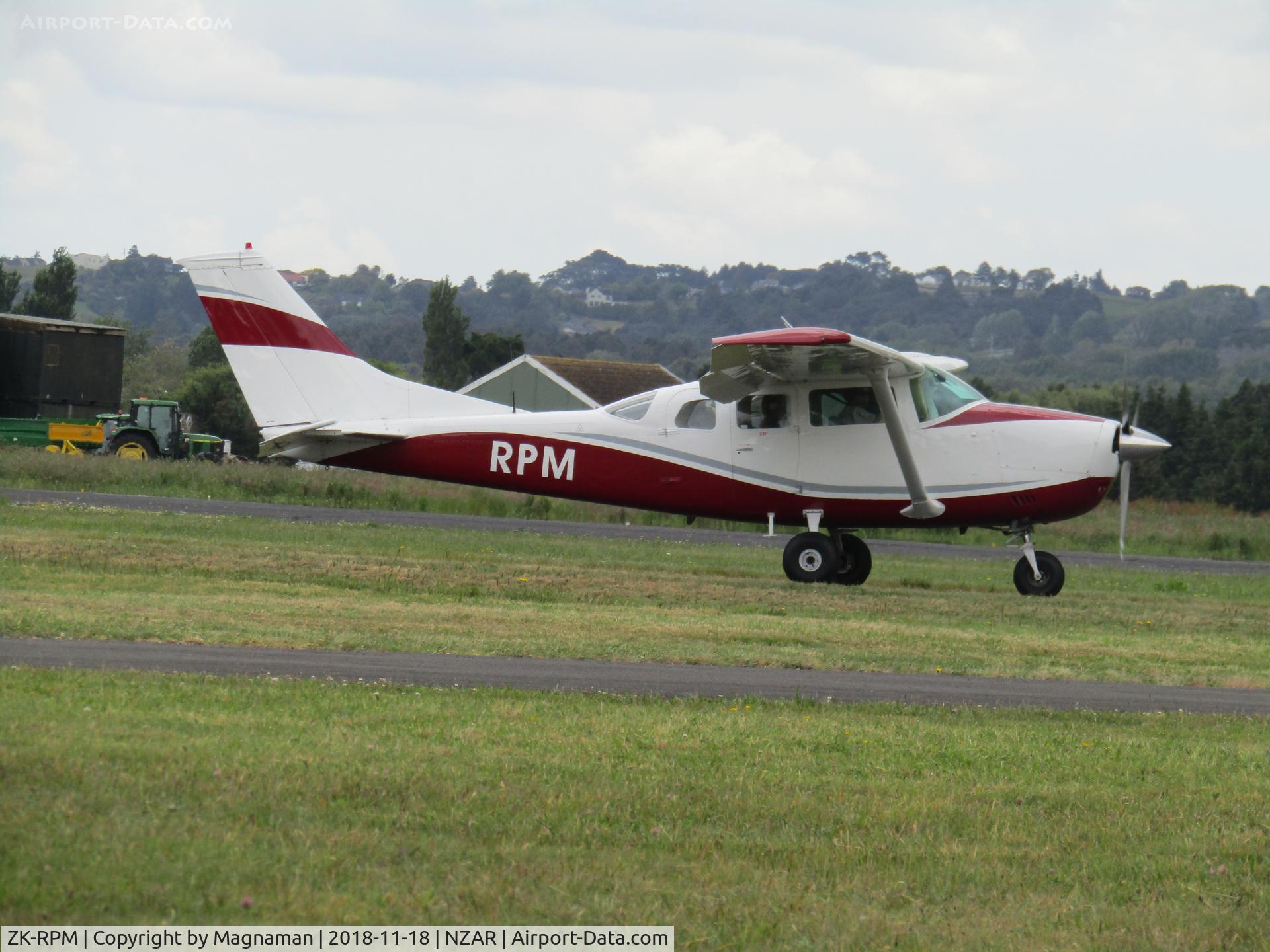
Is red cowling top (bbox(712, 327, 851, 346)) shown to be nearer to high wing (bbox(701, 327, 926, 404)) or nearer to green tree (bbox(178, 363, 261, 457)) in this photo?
high wing (bbox(701, 327, 926, 404))

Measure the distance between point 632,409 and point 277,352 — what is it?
16.5ft

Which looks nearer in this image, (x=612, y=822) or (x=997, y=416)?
(x=612, y=822)

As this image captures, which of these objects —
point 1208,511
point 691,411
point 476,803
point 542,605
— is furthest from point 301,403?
point 1208,511

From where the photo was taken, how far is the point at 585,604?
1584cm

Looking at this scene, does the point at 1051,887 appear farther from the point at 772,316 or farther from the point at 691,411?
the point at 772,316

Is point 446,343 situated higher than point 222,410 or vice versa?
point 446,343

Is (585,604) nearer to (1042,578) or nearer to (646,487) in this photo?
(646,487)

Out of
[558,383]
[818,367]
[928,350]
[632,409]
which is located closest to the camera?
[818,367]

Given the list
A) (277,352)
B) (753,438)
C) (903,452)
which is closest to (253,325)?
(277,352)

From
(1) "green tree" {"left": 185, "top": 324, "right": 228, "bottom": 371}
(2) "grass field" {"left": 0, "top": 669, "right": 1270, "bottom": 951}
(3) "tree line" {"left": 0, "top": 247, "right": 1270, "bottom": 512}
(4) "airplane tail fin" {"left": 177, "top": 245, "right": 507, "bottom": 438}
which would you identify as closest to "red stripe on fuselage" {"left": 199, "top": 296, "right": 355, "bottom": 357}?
(4) "airplane tail fin" {"left": 177, "top": 245, "right": 507, "bottom": 438}

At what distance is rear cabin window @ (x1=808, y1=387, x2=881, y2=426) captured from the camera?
1939 cm

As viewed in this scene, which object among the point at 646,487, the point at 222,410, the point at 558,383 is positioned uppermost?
the point at 558,383

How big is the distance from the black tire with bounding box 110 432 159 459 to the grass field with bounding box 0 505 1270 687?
20.7 meters

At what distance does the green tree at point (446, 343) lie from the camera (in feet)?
273
